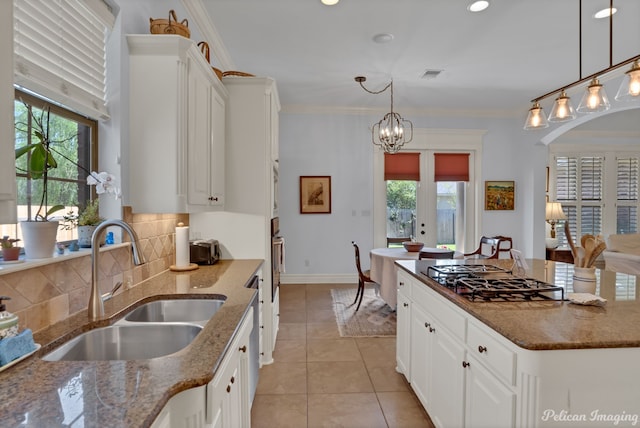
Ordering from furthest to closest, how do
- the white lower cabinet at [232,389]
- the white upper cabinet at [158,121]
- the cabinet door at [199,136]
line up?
the cabinet door at [199,136] < the white upper cabinet at [158,121] < the white lower cabinet at [232,389]

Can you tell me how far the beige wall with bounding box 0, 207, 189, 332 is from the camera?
119 cm

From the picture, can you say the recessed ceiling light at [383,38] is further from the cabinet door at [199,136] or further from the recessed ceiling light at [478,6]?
the cabinet door at [199,136]

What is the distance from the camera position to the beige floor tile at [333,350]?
3.03 meters

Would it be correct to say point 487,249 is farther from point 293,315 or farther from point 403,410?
point 403,410

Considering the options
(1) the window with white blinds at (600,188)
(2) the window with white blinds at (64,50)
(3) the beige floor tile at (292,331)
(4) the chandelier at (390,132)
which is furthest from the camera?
(1) the window with white blinds at (600,188)

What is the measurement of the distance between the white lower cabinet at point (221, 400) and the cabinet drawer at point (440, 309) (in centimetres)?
102

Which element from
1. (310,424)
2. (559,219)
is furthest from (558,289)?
(559,219)

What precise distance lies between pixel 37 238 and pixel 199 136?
1083mm

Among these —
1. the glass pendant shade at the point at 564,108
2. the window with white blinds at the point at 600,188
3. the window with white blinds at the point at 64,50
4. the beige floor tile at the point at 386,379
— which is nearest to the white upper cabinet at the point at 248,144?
the window with white blinds at the point at 64,50

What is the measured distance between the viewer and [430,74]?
4.24 meters

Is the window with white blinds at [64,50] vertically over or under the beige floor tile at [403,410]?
over

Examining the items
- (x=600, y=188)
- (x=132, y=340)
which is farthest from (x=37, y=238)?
(x=600, y=188)

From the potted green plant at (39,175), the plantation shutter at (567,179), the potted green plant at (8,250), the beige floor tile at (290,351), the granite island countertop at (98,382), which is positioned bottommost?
the beige floor tile at (290,351)

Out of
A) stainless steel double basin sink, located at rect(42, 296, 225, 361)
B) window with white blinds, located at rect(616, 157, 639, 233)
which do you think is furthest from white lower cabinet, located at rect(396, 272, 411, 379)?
window with white blinds, located at rect(616, 157, 639, 233)
